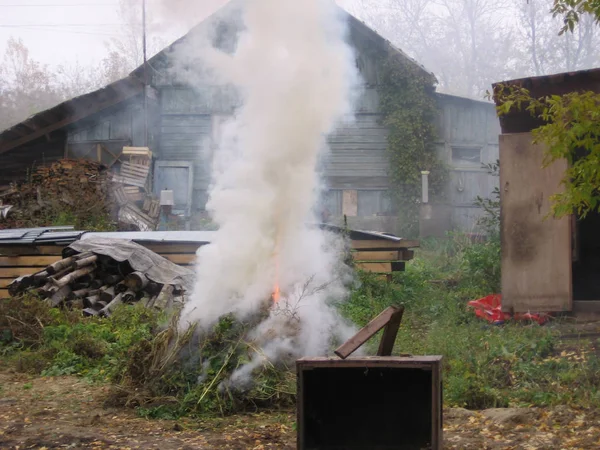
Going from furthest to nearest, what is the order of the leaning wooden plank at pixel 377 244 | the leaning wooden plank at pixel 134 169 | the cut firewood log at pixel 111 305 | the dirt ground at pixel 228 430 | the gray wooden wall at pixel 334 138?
the gray wooden wall at pixel 334 138 → the leaning wooden plank at pixel 134 169 → the leaning wooden plank at pixel 377 244 → the cut firewood log at pixel 111 305 → the dirt ground at pixel 228 430


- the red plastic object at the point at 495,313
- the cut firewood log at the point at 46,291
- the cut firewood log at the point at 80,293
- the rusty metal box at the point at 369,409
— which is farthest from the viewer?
the cut firewood log at the point at 80,293

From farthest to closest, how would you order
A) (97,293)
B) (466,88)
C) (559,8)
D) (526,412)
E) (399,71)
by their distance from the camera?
(466,88)
(399,71)
(97,293)
(526,412)
(559,8)

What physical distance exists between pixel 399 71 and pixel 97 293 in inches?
496

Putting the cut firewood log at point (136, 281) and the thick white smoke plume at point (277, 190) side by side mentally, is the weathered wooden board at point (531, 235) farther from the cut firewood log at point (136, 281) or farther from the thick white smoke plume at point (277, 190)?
the cut firewood log at point (136, 281)

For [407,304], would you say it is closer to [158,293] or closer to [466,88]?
[158,293]

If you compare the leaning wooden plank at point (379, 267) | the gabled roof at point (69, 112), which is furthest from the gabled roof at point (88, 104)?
the leaning wooden plank at point (379, 267)

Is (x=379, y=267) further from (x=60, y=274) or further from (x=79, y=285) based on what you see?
(x=60, y=274)

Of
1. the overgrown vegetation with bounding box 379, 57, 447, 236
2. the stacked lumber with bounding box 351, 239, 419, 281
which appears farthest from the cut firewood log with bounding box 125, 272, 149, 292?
the overgrown vegetation with bounding box 379, 57, 447, 236

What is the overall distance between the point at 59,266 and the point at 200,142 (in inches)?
405

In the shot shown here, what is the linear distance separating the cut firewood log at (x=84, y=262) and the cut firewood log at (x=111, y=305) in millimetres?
833

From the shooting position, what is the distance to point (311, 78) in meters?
8.88

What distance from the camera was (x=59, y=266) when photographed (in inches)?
472

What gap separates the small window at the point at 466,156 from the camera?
22.2 m

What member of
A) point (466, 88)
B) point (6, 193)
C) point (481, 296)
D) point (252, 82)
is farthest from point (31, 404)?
point (466, 88)
